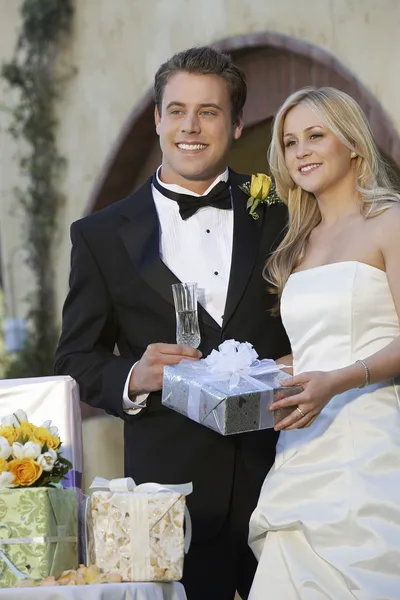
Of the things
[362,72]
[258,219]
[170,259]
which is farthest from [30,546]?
[362,72]

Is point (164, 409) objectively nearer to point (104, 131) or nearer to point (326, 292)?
point (326, 292)

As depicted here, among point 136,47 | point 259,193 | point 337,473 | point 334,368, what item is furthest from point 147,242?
point 136,47

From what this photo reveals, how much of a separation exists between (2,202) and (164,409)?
4.44 metres

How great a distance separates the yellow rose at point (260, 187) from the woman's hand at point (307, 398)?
33.9 inches

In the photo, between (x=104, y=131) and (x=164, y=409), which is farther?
(x=104, y=131)

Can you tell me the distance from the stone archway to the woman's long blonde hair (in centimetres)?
135

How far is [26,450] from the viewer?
2785mm

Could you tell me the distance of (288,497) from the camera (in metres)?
3.02

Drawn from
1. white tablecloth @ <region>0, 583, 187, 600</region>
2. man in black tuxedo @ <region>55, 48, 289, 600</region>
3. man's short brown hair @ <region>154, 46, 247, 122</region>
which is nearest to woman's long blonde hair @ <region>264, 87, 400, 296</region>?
man in black tuxedo @ <region>55, 48, 289, 600</region>

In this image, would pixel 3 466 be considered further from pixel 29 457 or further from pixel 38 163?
pixel 38 163

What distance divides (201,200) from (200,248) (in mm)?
153

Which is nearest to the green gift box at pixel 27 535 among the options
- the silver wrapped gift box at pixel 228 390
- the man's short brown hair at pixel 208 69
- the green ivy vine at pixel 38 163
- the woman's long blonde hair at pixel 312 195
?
the silver wrapped gift box at pixel 228 390

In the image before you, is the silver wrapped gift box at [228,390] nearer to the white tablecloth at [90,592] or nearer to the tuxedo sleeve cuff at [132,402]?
the tuxedo sleeve cuff at [132,402]

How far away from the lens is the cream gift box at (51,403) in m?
3.29
